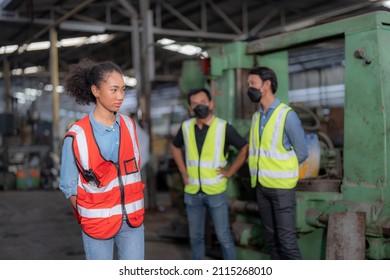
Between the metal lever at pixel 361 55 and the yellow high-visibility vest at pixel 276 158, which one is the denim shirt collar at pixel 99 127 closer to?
the yellow high-visibility vest at pixel 276 158

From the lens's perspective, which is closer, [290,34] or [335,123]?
[290,34]

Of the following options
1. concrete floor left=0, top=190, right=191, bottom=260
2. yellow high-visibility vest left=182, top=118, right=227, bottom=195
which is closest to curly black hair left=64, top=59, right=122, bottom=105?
yellow high-visibility vest left=182, top=118, right=227, bottom=195

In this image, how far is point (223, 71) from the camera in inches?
141

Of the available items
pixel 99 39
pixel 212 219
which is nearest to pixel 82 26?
pixel 99 39

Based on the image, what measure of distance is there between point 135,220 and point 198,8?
7.40m

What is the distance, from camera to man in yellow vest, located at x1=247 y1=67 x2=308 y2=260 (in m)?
2.70

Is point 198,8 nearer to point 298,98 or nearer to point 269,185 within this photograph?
point 298,98

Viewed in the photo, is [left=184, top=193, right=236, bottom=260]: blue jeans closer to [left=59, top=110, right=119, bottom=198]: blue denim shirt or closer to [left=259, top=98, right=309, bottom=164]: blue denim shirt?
[left=259, top=98, right=309, bottom=164]: blue denim shirt

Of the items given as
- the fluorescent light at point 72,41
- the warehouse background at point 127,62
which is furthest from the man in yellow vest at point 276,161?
the fluorescent light at point 72,41

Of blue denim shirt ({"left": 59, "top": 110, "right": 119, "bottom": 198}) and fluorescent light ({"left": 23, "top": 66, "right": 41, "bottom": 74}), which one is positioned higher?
fluorescent light ({"left": 23, "top": 66, "right": 41, "bottom": 74})

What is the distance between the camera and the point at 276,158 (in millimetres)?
2732

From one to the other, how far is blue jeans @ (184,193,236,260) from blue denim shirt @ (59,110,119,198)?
49.8 inches

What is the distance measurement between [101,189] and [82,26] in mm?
6812
